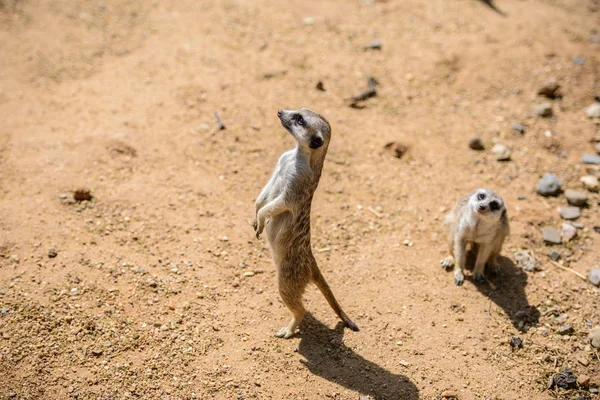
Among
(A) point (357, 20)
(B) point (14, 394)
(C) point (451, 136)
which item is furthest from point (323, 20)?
(B) point (14, 394)

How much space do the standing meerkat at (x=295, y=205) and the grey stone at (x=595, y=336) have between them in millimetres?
1989

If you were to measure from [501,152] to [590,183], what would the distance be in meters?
0.88

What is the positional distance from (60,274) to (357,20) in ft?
16.5

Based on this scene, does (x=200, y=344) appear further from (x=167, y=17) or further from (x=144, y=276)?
(x=167, y=17)

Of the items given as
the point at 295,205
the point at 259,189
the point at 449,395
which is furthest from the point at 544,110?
the point at 295,205

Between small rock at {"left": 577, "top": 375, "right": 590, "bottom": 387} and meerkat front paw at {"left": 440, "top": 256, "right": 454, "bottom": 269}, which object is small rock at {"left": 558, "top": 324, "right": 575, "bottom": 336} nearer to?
small rock at {"left": 577, "top": 375, "right": 590, "bottom": 387}

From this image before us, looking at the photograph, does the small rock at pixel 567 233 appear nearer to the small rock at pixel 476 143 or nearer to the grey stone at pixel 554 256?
the grey stone at pixel 554 256

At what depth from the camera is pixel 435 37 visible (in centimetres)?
674

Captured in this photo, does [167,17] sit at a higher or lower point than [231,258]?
higher

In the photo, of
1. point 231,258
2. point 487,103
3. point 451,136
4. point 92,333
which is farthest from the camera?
point 487,103

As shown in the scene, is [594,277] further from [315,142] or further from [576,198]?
[315,142]

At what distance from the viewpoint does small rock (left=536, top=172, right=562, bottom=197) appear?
497cm

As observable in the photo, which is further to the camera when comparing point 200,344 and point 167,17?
point 167,17

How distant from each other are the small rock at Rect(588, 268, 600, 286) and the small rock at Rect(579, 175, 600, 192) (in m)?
1.10
